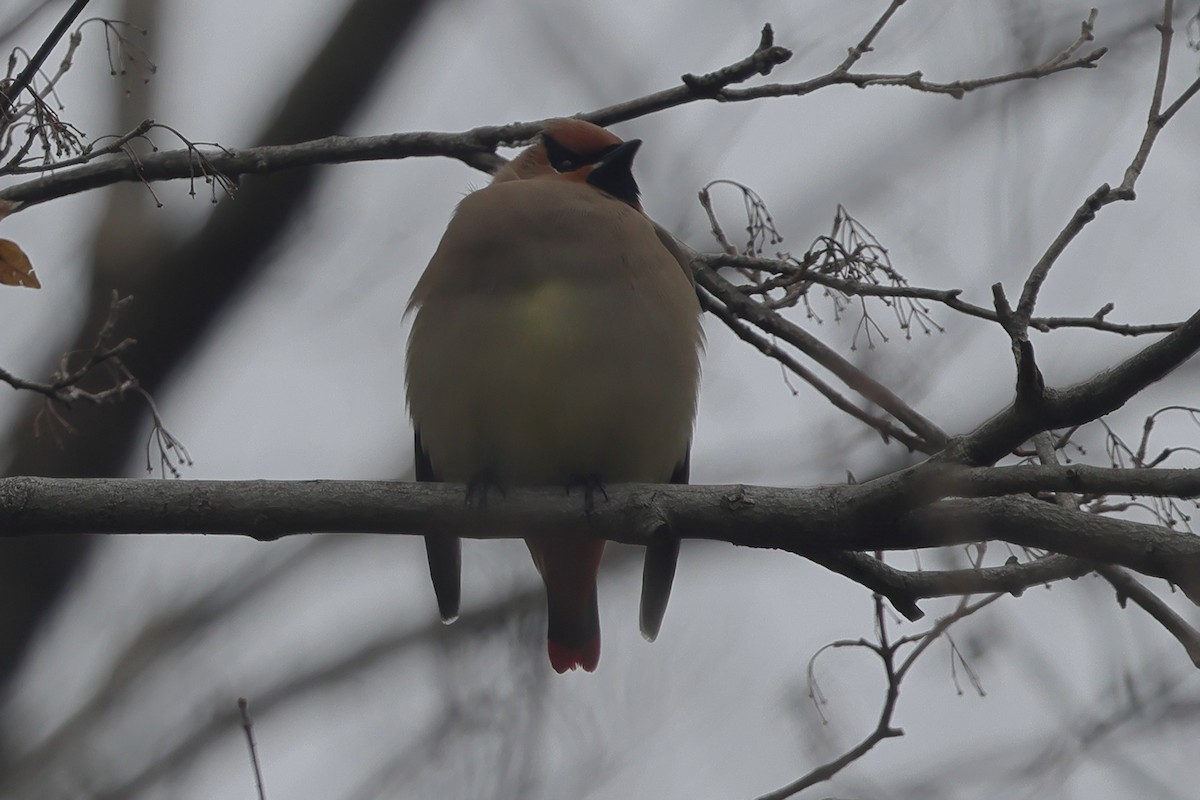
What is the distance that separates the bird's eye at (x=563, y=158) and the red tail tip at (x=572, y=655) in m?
1.60

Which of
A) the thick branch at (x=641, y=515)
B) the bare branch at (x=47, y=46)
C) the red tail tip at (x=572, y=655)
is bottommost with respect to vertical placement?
the thick branch at (x=641, y=515)

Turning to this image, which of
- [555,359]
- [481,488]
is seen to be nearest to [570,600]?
[555,359]

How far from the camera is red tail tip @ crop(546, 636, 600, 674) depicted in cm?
502

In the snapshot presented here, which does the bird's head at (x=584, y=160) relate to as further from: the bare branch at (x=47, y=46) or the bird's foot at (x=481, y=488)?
the bare branch at (x=47, y=46)

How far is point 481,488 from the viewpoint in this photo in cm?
387

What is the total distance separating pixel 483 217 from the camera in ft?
15.4

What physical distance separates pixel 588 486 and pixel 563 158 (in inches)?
69.1

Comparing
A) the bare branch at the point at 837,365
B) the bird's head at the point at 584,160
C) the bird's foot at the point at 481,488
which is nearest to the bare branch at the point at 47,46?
the bird's foot at the point at 481,488

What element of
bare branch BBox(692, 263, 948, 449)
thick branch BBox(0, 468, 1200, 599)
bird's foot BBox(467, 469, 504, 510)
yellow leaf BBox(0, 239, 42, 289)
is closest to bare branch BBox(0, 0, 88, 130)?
yellow leaf BBox(0, 239, 42, 289)

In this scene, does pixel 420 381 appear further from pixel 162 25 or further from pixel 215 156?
pixel 162 25

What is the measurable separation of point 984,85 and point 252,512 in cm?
213

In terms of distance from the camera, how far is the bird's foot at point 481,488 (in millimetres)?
3709

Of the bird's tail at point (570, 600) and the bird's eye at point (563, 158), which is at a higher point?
the bird's eye at point (563, 158)

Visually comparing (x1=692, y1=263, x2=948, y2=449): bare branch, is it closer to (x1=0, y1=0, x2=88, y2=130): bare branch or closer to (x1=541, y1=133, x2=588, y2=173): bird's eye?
(x1=541, y1=133, x2=588, y2=173): bird's eye
